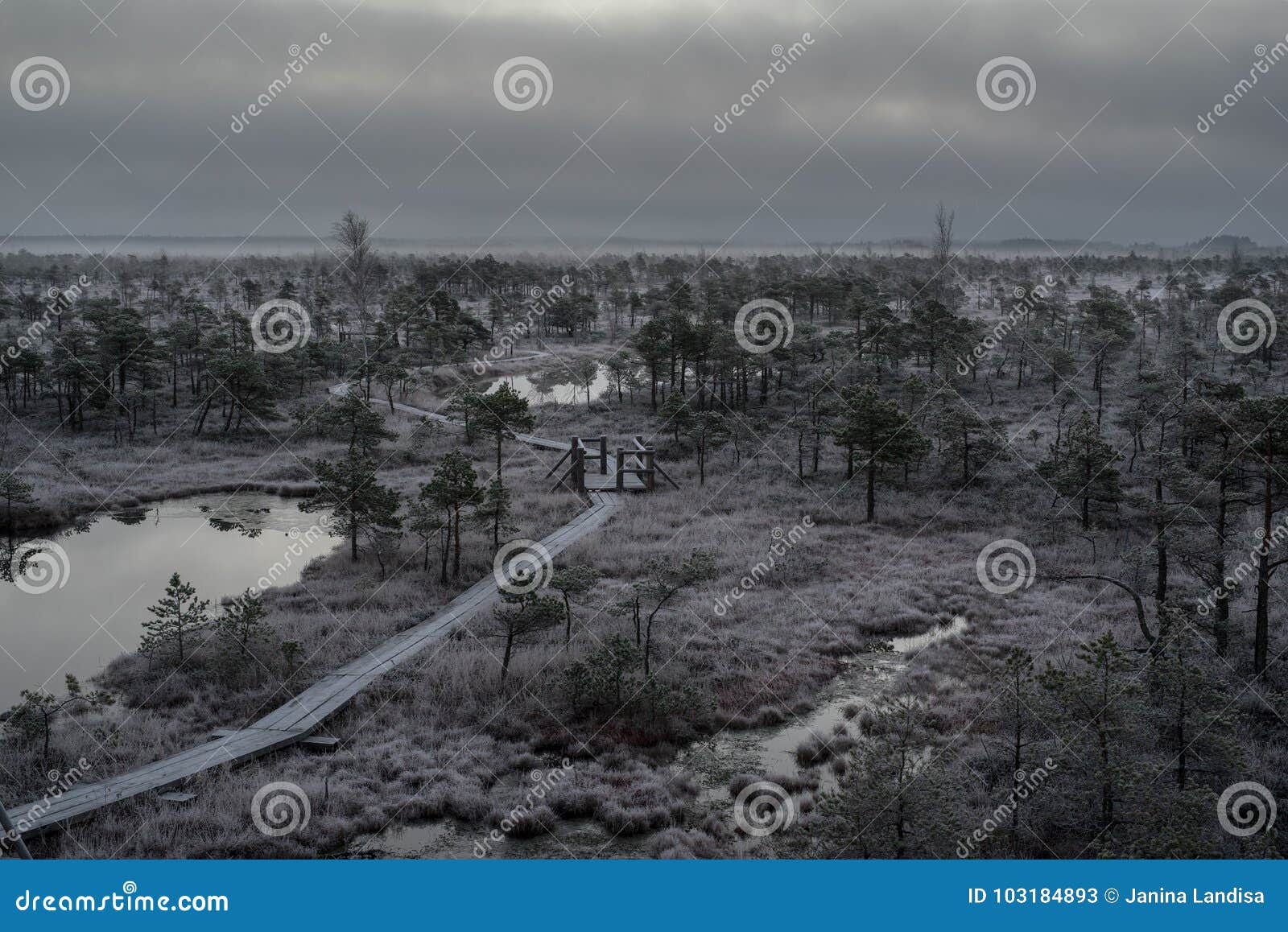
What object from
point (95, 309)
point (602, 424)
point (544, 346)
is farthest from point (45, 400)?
point (544, 346)

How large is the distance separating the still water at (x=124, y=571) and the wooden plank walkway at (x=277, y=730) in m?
5.01

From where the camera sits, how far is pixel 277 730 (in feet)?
46.3

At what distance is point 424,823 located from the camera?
1222cm

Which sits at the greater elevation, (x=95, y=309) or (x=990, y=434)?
(x=95, y=309)

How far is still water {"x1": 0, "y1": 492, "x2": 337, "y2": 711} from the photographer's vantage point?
1828 centimetres

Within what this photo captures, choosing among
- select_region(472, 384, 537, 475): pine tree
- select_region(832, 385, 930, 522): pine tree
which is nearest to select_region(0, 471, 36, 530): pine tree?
select_region(472, 384, 537, 475): pine tree

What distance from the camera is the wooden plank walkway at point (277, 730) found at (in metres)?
11.4

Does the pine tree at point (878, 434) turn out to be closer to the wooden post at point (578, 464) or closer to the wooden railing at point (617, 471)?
the wooden railing at point (617, 471)

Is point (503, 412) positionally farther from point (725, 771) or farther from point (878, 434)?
point (725, 771)

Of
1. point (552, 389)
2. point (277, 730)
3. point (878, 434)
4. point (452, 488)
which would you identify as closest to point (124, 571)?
point (452, 488)

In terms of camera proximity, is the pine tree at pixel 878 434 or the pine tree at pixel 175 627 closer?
the pine tree at pixel 175 627

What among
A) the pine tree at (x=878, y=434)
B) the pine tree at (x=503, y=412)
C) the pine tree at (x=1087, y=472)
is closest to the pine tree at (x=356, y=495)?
the pine tree at (x=503, y=412)

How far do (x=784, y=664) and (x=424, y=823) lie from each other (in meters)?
8.51

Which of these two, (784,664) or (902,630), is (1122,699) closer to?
(784,664)
